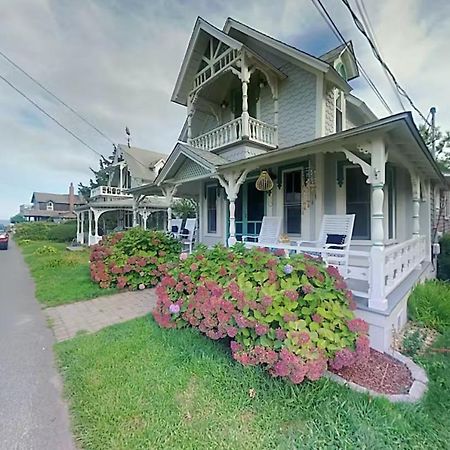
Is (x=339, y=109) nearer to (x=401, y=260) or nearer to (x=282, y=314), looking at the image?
(x=401, y=260)

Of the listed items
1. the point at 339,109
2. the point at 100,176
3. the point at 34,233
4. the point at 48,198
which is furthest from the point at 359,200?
the point at 48,198

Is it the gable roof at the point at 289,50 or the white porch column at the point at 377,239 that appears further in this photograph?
the gable roof at the point at 289,50

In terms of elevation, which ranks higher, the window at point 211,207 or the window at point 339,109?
the window at point 339,109

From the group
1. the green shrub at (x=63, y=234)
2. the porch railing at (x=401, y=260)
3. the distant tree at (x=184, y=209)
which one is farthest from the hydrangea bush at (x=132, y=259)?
the green shrub at (x=63, y=234)

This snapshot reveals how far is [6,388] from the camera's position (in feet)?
10.0

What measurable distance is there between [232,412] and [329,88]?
788 centimetres

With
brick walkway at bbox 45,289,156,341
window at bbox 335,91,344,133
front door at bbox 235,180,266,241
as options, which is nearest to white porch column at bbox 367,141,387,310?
brick walkway at bbox 45,289,156,341

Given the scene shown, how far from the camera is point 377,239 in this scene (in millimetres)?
4129

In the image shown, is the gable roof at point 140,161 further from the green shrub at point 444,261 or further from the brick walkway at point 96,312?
the green shrub at point 444,261

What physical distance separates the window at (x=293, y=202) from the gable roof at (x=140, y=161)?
62.2ft

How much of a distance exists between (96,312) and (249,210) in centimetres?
511

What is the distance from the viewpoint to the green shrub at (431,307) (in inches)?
189

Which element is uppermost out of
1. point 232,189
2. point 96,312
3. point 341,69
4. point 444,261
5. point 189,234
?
point 341,69

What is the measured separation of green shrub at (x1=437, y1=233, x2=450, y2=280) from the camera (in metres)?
9.58
